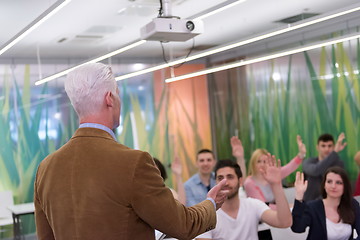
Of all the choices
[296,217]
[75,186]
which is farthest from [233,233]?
[75,186]

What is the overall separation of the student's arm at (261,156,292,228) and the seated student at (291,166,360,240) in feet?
0.77

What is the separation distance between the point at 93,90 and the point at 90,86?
0.01m

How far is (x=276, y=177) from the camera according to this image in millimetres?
3326

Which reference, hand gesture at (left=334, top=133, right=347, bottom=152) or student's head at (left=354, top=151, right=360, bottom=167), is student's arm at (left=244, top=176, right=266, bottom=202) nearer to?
hand gesture at (left=334, top=133, right=347, bottom=152)

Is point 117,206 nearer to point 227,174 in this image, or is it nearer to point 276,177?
point 276,177

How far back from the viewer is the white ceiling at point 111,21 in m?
6.15

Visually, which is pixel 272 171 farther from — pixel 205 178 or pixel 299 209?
pixel 205 178

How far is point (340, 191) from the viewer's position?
13.8ft

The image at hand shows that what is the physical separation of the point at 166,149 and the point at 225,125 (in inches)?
47.9


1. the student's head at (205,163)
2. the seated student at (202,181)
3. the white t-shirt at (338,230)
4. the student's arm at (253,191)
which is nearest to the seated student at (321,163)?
the student's arm at (253,191)

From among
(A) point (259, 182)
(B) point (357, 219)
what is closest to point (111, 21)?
(A) point (259, 182)

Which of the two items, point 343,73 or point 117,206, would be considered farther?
point 343,73

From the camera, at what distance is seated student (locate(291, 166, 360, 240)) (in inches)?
150

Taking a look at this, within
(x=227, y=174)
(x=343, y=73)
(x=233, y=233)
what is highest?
(x=343, y=73)
